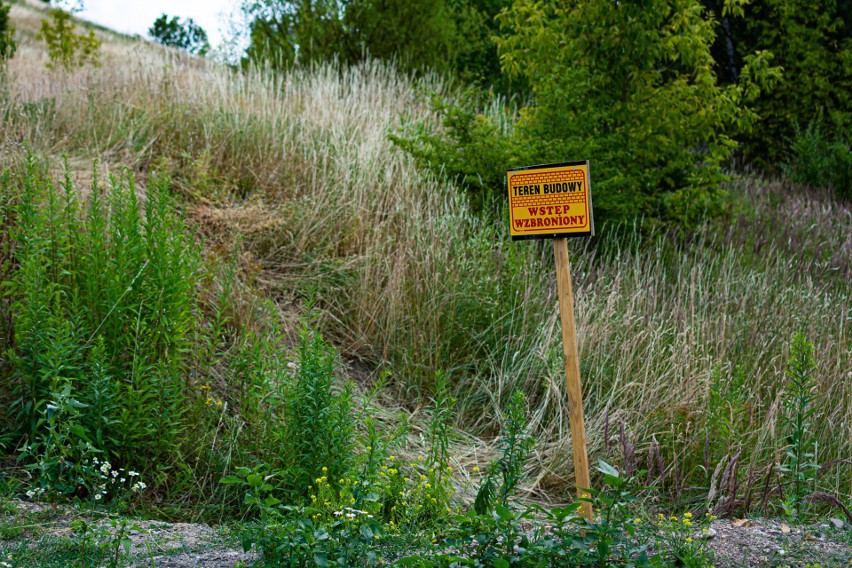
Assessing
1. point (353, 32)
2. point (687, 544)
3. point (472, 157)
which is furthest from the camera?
point (353, 32)

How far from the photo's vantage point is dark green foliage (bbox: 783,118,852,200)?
464 inches

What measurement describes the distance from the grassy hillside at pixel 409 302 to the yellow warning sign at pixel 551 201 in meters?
0.89

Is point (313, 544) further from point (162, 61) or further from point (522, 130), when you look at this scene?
point (162, 61)

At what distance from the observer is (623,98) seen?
742cm

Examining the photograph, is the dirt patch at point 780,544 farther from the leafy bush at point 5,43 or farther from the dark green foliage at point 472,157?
the leafy bush at point 5,43

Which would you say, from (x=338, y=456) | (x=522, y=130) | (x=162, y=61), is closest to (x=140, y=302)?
(x=338, y=456)

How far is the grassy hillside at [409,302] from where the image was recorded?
4.22 m

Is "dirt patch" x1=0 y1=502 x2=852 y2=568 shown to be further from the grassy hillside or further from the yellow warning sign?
the yellow warning sign

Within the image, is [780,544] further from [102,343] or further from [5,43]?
[5,43]

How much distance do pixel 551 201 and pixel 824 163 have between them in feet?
32.3

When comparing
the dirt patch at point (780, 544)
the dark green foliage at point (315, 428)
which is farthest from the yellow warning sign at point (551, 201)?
the dirt patch at point (780, 544)

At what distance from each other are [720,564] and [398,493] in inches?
54.2

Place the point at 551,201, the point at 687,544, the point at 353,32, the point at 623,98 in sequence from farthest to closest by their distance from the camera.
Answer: the point at 353,32
the point at 623,98
the point at 551,201
the point at 687,544

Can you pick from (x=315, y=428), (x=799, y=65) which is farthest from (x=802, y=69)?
(x=315, y=428)
